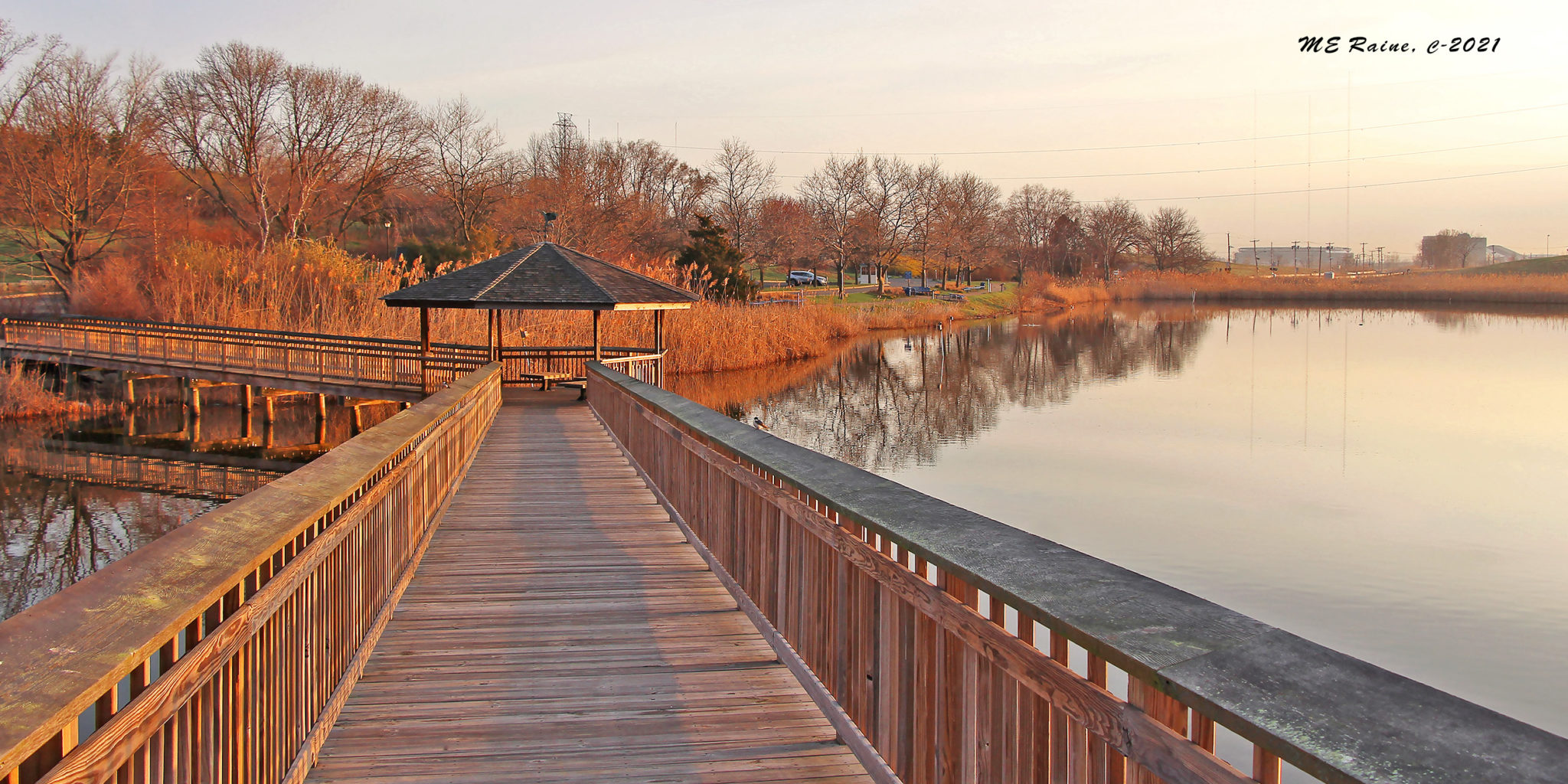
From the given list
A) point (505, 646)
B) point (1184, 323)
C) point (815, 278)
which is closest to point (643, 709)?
point (505, 646)

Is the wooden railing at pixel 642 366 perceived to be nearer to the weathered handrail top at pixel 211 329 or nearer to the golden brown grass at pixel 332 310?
the weathered handrail top at pixel 211 329

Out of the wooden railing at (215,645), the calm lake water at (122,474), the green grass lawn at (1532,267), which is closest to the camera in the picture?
the wooden railing at (215,645)

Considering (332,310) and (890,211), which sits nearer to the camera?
(332,310)

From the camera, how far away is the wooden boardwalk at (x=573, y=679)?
3932 millimetres

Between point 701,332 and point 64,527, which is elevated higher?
point 701,332

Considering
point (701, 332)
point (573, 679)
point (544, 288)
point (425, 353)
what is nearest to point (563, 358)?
point (425, 353)

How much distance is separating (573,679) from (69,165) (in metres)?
46.9

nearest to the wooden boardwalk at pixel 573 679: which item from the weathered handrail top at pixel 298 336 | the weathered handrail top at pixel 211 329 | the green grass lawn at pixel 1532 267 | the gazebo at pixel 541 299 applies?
the gazebo at pixel 541 299

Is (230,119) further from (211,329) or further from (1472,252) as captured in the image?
(1472,252)

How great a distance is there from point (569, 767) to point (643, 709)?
0.66 metres

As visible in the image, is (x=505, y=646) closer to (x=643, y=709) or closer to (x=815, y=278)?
(x=643, y=709)

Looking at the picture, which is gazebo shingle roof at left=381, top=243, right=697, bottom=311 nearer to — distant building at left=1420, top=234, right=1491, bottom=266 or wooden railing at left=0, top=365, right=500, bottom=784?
wooden railing at left=0, top=365, right=500, bottom=784

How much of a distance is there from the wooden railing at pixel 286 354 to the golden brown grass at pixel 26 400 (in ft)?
4.10

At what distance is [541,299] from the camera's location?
19469mm
